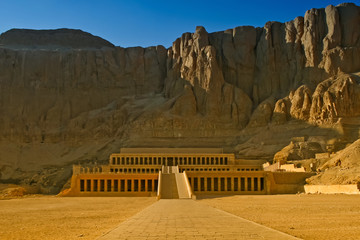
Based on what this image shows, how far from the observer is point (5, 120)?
10244 centimetres

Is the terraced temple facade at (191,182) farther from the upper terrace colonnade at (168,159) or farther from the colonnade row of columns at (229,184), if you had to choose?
the upper terrace colonnade at (168,159)

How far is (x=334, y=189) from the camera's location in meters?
40.2

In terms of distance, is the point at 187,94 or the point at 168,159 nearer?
the point at 168,159

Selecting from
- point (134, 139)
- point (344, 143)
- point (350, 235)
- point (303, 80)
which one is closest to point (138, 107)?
point (134, 139)

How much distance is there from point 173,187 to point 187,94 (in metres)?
50.0

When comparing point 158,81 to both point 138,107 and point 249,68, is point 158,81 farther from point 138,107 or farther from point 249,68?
point 249,68

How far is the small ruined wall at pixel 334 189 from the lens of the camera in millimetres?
36875

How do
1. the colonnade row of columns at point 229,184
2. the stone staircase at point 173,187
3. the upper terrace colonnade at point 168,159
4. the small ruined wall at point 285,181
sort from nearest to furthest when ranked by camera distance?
the stone staircase at point 173,187
the small ruined wall at point 285,181
the colonnade row of columns at point 229,184
the upper terrace colonnade at point 168,159

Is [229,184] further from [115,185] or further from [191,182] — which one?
[115,185]

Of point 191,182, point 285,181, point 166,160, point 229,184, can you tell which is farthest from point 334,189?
point 166,160

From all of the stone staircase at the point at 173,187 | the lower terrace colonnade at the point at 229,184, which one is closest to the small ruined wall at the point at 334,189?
the lower terrace colonnade at the point at 229,184

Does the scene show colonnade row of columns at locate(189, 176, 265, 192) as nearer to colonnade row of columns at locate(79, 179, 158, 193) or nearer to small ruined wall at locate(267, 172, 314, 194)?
small ruined wall at locate(267, 172, 314, 194)

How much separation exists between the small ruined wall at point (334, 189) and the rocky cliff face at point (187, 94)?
31.8 m

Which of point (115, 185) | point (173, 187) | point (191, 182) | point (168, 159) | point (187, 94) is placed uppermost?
point (187, 94)
